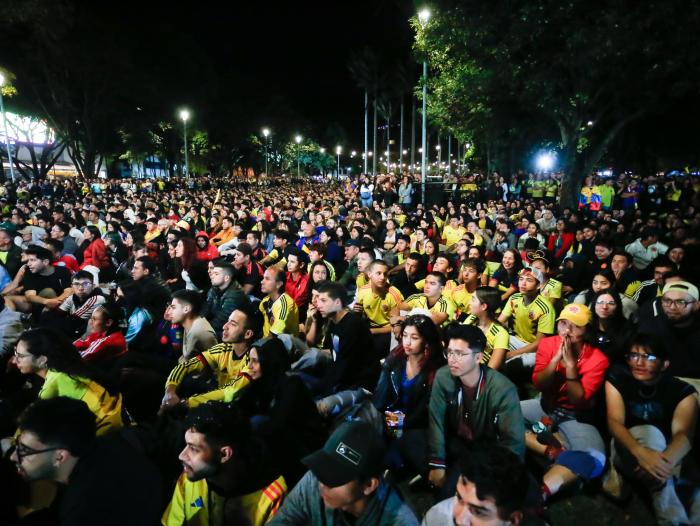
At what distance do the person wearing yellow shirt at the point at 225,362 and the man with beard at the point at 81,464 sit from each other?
141 cm

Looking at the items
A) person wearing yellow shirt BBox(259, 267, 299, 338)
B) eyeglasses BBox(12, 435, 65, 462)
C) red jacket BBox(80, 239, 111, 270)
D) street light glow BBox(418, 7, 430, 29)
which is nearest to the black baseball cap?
eyeglasses BBox(12, 435, 65, 462)

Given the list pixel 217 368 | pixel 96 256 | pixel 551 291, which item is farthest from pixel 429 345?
pixel 96 256

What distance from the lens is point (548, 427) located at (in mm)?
3953

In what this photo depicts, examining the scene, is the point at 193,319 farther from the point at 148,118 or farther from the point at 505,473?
the point at 148,118

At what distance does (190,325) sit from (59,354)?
1.45 m

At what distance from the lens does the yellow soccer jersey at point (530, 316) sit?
550cm

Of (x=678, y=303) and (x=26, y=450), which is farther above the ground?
(x=678, y=303)

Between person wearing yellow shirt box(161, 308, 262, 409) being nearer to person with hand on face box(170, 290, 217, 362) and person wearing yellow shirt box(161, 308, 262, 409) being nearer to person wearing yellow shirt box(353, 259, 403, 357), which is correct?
person with hand on face box(170, 290, 217, 362)

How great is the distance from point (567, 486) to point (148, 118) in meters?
40.5

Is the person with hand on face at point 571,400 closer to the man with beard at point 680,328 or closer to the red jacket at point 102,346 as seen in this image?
the man with beard at point 680,328

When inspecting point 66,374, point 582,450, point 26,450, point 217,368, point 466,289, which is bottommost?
point 582,450

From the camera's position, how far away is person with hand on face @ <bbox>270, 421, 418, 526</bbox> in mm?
2232

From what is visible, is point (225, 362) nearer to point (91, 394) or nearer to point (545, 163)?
point (91, 394)

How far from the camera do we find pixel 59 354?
12.0ft
